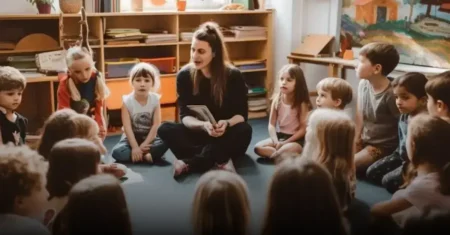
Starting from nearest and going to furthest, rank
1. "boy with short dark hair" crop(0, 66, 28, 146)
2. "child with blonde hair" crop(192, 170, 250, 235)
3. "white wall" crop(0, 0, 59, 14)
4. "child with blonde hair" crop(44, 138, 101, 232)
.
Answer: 1. "child with blonde hair" crop(192, 170, 250, 235)
2. "child with blonde hair" crop(44, 138, 101, 232)
3. "boy with short dark hair" crop(0, 66, 28, 146)
4. "white wall" crop(0, 0, 59, 14)

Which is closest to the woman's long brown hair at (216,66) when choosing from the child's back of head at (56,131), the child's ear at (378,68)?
the child's ear at (378,68)

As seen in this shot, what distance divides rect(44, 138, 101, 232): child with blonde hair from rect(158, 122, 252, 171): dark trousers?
129 cm

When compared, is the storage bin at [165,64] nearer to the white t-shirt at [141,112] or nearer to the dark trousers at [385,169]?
the white t-shirt at [141,112]

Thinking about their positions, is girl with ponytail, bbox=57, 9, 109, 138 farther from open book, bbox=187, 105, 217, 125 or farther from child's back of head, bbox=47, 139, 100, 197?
Answer: child's back of head, bbox=47, 139, 100, 197

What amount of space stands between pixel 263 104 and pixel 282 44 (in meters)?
0.51

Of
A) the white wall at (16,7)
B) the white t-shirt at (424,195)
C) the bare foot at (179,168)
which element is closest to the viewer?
the white t-shirt at (424,195)

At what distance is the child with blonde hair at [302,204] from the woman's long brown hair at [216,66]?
174cm

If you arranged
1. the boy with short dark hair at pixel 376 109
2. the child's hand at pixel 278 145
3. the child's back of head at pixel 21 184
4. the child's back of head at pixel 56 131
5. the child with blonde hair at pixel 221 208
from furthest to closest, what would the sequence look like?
the child's hand at pixel 278 145, the boy with short dark hair at pixel 376 109, the child's back of head at pixel 56 131, the child's back of head at pixel 21 184, the child with blonde hair at pixel 221 208

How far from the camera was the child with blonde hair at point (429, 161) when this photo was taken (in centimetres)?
181

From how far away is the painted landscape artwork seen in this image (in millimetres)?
3445

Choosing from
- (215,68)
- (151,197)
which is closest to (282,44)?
(215,68)

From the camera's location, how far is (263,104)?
4340mm

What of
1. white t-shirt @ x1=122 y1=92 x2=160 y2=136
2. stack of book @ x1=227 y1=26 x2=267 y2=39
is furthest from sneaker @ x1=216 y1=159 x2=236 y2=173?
stack of book @ x1=227 y1=26 x2=267 y2=39

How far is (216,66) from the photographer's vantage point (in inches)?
116
